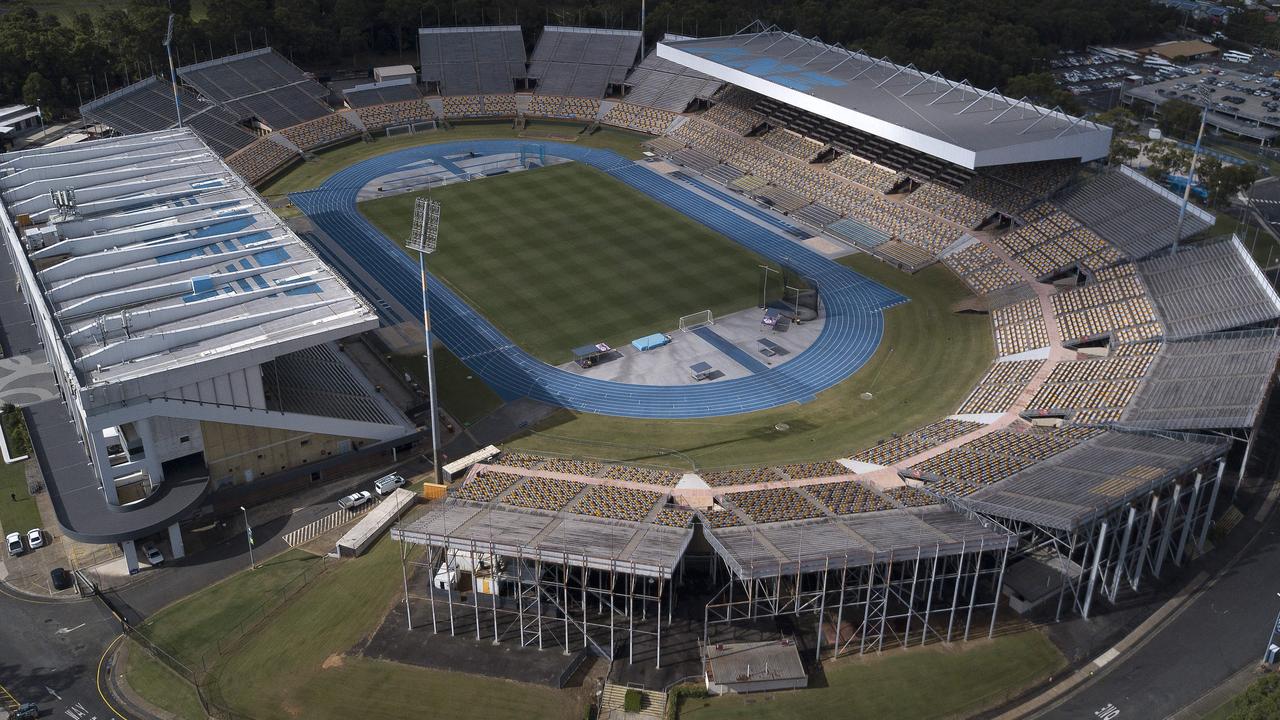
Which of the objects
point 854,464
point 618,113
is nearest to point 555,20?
point 618,113

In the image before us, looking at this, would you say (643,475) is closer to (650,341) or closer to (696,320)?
(650,341)

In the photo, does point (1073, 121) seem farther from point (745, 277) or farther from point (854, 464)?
point (854, 464)

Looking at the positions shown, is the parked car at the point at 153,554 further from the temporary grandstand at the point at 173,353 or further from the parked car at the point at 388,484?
the parked car at the point at 388,484

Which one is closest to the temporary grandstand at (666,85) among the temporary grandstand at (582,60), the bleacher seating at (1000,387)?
the temporary grandstand at (582,60)

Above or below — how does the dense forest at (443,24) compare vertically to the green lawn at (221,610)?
above

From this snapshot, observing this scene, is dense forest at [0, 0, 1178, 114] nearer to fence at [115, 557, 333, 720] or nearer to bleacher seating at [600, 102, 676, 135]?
bleacher seating at [600, 102, 676, 135]

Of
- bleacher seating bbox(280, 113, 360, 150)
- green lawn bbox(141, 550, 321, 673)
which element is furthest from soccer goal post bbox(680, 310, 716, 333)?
bleacher seating bbox(280, 113, 360, 150)
